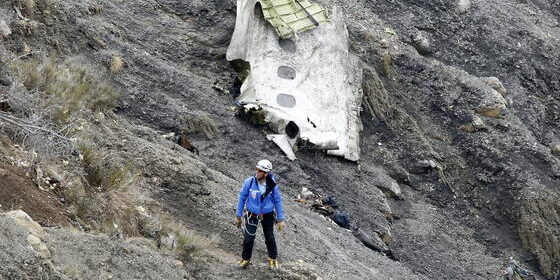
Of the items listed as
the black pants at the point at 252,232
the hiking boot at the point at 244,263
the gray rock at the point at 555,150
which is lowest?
the gray rock at the point at 555,150

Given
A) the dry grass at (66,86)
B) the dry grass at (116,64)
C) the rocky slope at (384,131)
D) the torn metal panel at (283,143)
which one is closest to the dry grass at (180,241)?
the rocky slope at (384,131)

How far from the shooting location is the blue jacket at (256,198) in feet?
22.9

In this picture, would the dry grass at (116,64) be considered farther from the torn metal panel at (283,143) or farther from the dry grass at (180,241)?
the dry grass at (180,241)

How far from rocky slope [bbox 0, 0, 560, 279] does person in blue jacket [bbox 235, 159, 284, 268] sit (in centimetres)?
32

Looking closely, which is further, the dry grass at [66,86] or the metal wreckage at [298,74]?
the metal wreckage at [298,74]

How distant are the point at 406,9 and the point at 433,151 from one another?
4.84 meters

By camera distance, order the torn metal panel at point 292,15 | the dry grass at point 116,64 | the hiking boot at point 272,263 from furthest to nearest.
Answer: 1. the torn metal panel at point 292,15
2. the dry grass at point 116,64
3. the hiking boot at point 272,263

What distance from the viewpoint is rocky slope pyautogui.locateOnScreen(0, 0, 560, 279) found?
923 cm

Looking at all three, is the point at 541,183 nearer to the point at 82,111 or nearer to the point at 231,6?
the point at 231,6

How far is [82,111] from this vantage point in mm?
8828

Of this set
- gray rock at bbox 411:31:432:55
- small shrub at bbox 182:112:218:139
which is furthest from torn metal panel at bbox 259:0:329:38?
gray rock at bbox 411:31:432:55

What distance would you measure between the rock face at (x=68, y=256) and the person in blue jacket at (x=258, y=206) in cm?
79

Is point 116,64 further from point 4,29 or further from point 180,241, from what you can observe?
point 180,241

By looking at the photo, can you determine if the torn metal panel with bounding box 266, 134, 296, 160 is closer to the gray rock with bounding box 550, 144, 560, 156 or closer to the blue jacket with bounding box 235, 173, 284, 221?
the blue jacket with bounding box 235, 173, 284, 221
